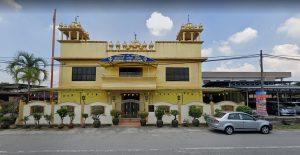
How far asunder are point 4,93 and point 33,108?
55.6 ft

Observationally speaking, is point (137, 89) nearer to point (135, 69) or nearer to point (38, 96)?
point (135, 69)

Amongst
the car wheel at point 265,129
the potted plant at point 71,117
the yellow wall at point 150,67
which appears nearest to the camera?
the car wheel at point 265,129

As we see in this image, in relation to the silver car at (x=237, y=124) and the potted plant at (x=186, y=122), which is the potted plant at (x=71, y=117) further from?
the silver car at (x=237, y=124)

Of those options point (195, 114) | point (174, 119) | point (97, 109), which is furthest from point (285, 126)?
point (97, 109)

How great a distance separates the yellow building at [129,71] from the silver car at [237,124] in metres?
6.56

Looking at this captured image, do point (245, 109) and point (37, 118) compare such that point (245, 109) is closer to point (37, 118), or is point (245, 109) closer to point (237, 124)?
point (237, 124)

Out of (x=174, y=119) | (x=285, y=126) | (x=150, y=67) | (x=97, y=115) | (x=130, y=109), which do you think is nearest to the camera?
(x=285, y=126)

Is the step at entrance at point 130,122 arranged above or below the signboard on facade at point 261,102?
below

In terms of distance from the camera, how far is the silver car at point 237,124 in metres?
12.6

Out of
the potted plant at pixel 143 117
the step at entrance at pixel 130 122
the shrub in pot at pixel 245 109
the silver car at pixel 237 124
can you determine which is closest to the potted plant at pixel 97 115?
the step at entrance at pixel 130 122

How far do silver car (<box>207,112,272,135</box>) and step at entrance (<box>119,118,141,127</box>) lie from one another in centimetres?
673

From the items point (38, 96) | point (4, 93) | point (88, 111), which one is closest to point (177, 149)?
point (88, 111)

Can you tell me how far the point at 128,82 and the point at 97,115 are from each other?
466 cm

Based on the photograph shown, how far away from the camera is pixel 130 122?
1706 centimetres
